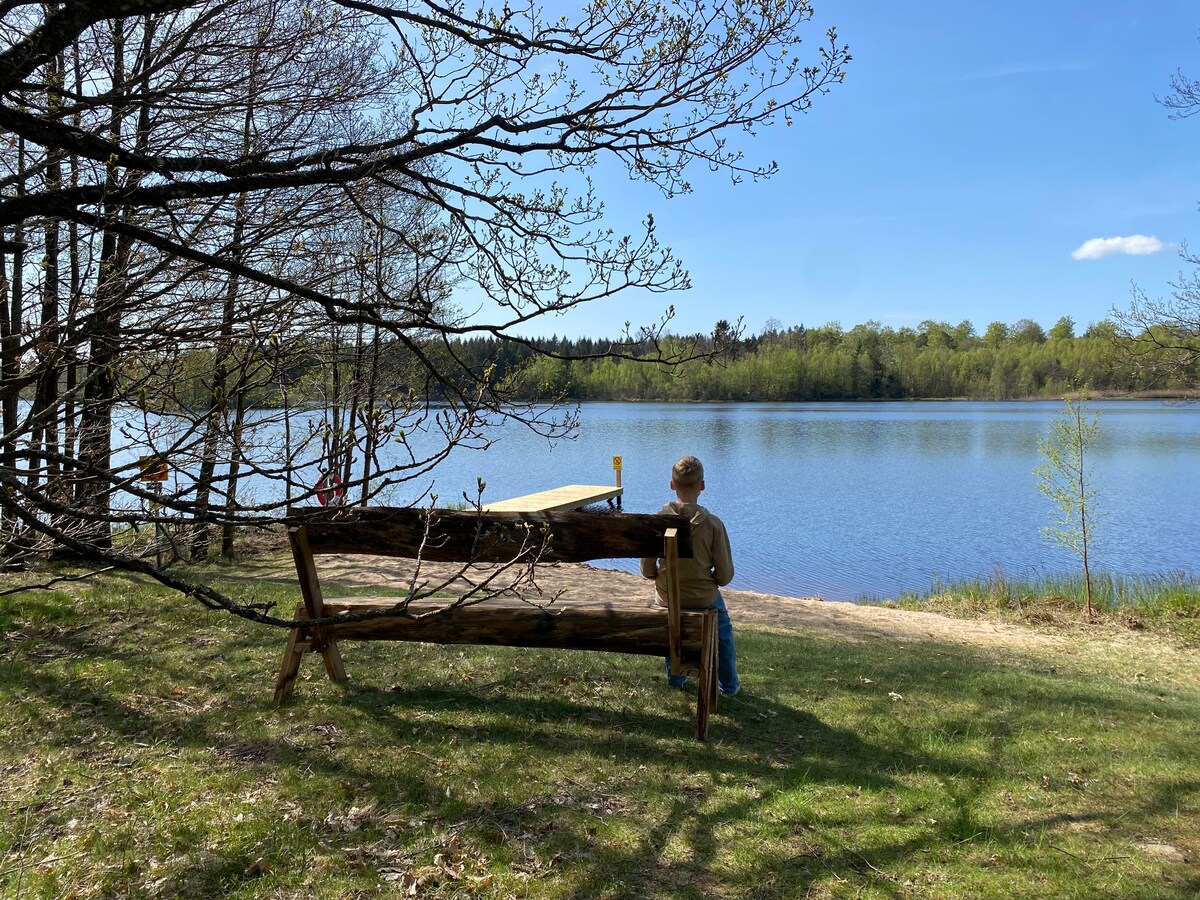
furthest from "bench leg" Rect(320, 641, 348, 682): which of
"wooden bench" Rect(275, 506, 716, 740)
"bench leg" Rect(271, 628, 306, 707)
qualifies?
"bench leg" Rect(271, 628, 306, 707)

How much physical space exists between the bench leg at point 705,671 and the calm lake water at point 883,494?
1.90 metres

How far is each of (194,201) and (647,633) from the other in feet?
11.1

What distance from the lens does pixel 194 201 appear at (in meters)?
4.03

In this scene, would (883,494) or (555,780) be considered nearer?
(555,780)

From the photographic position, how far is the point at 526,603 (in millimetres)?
4668

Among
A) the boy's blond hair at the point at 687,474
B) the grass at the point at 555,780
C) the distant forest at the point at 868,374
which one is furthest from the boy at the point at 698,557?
the distant forest at the point at 868,374

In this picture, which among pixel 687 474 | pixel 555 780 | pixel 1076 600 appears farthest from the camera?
pixel 1076 600

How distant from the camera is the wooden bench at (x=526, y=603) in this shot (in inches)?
169

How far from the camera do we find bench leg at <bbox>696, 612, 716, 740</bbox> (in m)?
4.52

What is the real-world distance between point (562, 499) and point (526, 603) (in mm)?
15956

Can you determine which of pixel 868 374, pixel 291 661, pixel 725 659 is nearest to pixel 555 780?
pixel 725 659

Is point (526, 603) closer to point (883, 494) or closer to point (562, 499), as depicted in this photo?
point (562, 499)

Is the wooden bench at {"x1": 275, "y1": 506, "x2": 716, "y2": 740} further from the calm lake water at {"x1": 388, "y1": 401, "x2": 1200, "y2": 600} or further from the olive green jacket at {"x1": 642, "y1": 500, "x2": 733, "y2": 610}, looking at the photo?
the calm lake water at {"x1": 388, "y1": 401, "x2": 1200, "y2": 600}

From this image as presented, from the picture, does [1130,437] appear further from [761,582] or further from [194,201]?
[194,201]
